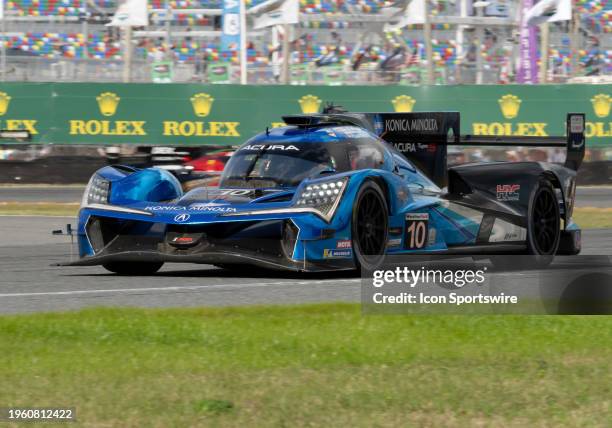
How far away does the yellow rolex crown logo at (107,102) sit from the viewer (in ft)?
84.7

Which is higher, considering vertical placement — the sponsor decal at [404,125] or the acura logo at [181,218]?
the sponsor decal at [404,125]

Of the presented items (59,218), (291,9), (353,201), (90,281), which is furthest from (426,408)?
(291,9)

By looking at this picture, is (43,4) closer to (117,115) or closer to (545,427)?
(117,115)

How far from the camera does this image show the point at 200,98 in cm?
2612

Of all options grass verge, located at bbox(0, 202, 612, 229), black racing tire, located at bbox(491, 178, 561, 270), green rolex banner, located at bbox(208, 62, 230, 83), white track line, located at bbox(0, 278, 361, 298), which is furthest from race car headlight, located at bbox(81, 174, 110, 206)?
green rolex banner, located at bbox(208, 62, 230, 83)

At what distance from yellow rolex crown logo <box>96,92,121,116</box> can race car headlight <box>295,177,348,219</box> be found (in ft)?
56.7

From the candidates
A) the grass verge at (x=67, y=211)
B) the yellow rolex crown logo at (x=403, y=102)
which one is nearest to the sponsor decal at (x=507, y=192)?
the grass verge at (x=67, y=211)

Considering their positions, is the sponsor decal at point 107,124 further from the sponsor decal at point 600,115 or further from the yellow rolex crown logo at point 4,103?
the sponsor decal at point 600,115

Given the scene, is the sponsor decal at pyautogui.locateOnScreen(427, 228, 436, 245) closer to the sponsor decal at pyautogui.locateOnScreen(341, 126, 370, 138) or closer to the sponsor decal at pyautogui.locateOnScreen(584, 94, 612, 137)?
the sponsor decal at pyautogui.locateOnScreen(341, 126, 370, 138)

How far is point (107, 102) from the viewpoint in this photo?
2586 cm

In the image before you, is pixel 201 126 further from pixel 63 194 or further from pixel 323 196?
pixel 323 196

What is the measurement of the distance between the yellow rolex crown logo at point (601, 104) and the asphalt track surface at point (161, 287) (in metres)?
16.7

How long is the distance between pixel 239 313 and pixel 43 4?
39.1m

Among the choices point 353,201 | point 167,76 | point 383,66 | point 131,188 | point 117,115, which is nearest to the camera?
point 353,201
